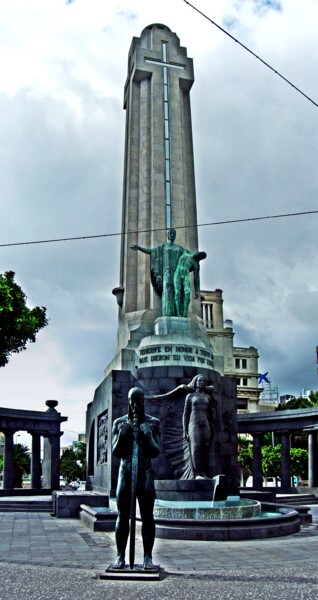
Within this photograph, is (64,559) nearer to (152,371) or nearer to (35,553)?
(35,553)

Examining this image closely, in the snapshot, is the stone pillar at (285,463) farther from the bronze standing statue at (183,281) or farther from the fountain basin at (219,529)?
the fountain basin at (219,529)

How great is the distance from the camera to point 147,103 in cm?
3328

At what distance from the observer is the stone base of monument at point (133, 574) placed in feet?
27.2

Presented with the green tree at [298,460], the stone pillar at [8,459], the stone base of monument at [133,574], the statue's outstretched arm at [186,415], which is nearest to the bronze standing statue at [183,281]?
the statue's outstretched arm at [186,415]

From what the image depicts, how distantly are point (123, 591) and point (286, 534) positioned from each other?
8268 mm

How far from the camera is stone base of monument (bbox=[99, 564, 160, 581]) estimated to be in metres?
8.30

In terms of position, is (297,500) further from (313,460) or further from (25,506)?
(25,506)

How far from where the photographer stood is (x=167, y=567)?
9992mm

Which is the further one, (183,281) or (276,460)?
(276,460)

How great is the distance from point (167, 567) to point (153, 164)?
25.0 m

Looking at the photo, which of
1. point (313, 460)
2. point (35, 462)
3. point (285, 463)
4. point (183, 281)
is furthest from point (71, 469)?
point (183, 281)

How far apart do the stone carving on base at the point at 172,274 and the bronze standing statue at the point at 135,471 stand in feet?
54.4

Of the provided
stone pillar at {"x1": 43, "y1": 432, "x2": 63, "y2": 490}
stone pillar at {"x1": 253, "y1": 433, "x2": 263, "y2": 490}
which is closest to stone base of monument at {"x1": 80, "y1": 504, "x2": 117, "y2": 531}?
stone pillar at {"x1": 43, "y1": 432, "x2": 63, "y2": 490}

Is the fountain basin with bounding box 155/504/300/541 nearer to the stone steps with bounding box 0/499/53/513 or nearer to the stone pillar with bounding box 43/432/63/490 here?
the stone steps with bounding box 0/499/53/513
